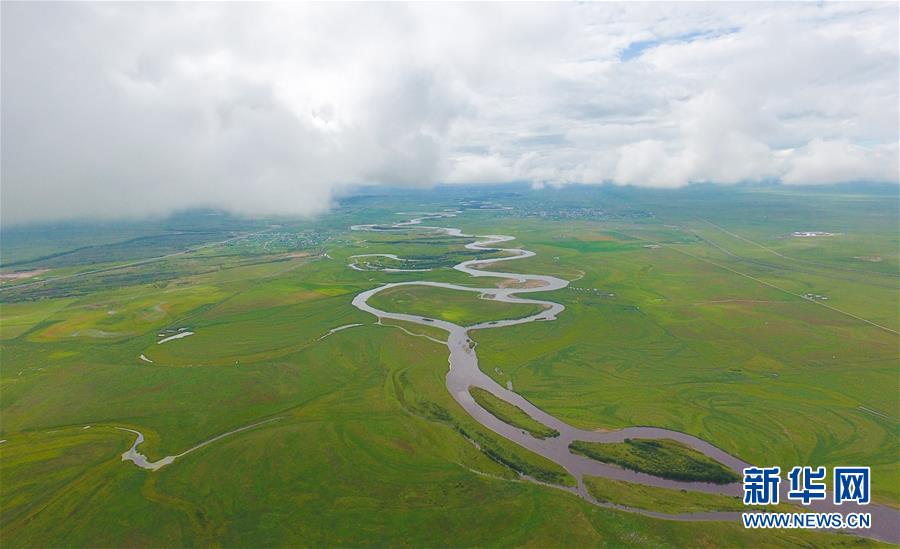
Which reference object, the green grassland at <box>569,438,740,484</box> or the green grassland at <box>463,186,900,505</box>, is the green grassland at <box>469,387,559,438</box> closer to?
the green grassland at <box>463,186,900,505</box>

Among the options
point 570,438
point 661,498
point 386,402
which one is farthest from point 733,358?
point 386,402

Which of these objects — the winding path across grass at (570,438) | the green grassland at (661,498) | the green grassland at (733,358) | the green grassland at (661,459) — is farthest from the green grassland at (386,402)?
the green grassland at (661,459)

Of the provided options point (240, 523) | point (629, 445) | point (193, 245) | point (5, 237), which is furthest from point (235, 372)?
point (5, 237)

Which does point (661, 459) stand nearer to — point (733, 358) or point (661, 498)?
point (661, 498)

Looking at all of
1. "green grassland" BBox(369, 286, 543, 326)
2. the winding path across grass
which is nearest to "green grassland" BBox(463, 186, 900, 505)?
the winding path across grass

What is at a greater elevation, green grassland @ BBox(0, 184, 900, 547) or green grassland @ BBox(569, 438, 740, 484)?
green grassland @ BBox(0, 184, 900, 547)

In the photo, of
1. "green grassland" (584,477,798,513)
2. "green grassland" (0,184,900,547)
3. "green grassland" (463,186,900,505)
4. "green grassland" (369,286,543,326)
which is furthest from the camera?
"green grassland" (369,286,543,326)

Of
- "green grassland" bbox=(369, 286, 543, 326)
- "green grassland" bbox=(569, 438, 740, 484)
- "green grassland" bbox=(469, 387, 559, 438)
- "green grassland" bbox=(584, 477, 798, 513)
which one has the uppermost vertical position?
Result: "green grassland" bbox=(369, 286, 543, 326)
